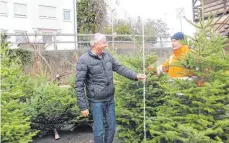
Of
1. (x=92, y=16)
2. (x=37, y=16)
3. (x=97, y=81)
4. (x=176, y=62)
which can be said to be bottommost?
(x=97, y=81)

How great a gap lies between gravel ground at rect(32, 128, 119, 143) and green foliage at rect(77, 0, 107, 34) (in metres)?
27.3

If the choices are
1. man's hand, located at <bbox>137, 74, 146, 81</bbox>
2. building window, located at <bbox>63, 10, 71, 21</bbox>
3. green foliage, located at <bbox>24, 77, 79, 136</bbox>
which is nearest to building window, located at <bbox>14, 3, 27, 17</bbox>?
building window, located at <bbox>63, 10, 71, 21</bbox>

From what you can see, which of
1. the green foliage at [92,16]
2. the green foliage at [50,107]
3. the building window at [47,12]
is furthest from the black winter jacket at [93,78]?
the building window at [47,12]

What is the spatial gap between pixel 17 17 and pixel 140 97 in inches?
1186

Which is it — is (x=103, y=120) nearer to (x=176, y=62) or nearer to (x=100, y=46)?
(x=100, y=46)

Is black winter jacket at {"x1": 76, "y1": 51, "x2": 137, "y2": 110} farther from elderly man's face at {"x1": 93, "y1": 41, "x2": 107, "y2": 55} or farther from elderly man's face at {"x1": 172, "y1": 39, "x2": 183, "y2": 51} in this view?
elderly man's face at {"x1": 172, "y1": 39, "x2": 183, "y2": 51}

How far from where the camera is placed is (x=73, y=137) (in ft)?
23.2

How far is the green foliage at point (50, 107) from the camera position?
6680 millimetres

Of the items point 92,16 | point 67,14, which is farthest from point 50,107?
point 67,14

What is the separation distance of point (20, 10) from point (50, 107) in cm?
2957

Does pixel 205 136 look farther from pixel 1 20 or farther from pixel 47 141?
pixel 1 20

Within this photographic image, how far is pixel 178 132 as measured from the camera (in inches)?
191

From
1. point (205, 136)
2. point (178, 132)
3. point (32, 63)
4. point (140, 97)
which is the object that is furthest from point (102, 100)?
point (32, 63)

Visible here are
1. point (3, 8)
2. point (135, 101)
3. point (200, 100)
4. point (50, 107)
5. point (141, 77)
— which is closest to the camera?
point (200, 100)
